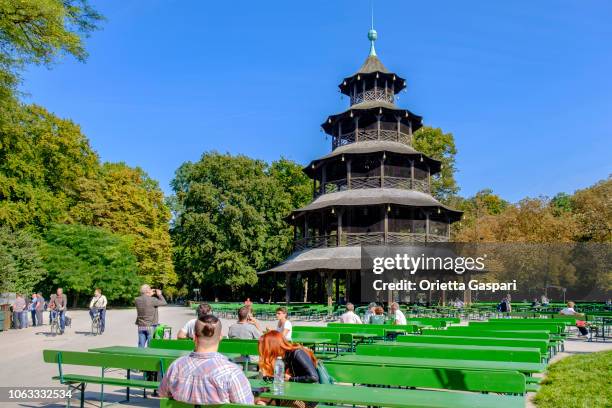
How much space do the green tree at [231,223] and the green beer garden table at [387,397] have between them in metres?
46.4

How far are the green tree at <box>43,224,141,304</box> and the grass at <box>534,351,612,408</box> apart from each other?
4117cm

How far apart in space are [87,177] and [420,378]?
5640cm

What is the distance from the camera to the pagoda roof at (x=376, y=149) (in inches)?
1519

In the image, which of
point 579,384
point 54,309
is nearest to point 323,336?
point 579,384

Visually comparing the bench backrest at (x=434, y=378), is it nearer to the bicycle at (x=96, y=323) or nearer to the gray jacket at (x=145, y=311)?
the gray jacket at (x=145, y=311)

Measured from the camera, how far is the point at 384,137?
42.2 meters

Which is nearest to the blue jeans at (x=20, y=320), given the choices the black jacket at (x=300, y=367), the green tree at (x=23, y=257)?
the green tree at (x=23, y=257)

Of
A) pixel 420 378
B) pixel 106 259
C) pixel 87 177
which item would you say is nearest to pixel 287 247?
pixel 106 259

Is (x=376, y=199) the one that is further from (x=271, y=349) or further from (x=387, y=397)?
(x=387, y=397)

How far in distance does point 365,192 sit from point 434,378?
32.4m

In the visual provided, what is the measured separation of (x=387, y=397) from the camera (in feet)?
17.1

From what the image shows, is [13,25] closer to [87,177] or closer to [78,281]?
[78,281]

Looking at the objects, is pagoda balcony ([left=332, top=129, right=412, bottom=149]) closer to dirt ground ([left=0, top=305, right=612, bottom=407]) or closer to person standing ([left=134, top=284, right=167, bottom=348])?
dirt ground ([left=0, top=305, right=612, bottom=407])

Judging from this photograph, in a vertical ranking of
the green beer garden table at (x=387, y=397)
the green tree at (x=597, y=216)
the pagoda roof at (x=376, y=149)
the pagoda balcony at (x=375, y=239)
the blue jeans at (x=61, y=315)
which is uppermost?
the pagoda roof at (x=376, y=149)
